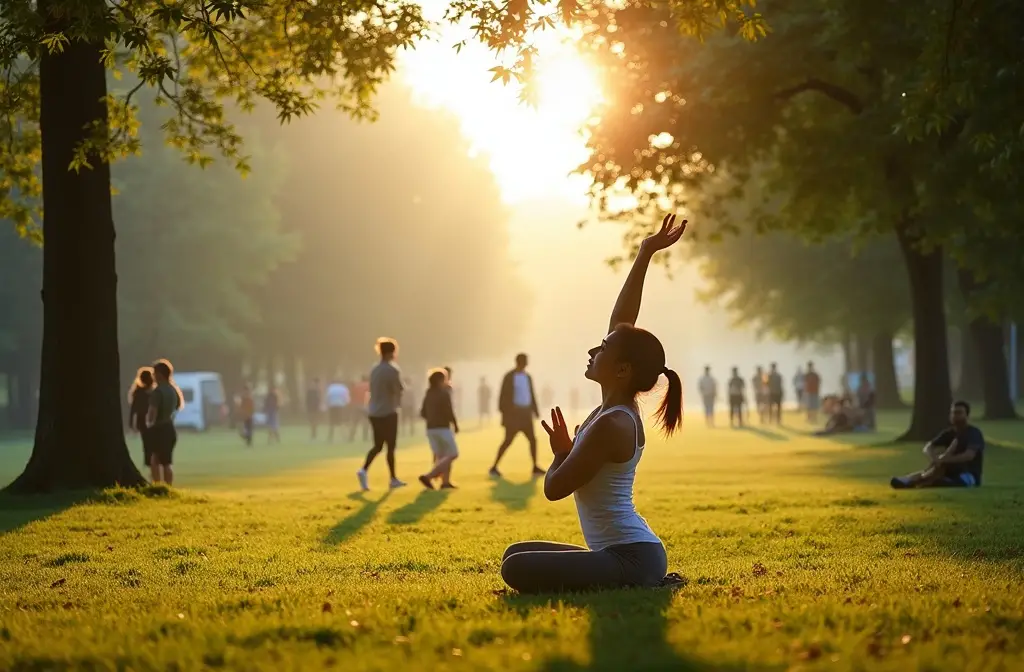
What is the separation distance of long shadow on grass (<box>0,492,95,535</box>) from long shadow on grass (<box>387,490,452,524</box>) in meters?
3.38

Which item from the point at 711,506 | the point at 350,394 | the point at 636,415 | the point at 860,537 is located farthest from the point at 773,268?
the point at 636,415

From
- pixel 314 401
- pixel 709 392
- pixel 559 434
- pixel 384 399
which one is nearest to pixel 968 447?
pixel 384 399

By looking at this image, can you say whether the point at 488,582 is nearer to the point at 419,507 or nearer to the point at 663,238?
the point at 663,238

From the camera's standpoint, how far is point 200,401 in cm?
5900

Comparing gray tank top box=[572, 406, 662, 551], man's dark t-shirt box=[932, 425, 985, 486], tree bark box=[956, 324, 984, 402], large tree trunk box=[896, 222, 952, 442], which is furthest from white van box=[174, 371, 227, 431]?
gray tank top box=[572, 406, 662, 551]

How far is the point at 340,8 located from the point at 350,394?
31752mm

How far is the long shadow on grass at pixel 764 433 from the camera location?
39.9 m

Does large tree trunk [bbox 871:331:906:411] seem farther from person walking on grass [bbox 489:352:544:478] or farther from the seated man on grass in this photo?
the seated man on grass

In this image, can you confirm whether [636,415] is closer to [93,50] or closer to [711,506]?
[711,506]

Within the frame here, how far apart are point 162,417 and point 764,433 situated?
2604cm

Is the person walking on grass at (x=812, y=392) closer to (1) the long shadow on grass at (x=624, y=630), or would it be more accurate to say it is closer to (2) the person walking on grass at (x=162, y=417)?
(2) the person walking on grass at (x=162, y=417)

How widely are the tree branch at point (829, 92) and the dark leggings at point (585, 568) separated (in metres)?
20.2

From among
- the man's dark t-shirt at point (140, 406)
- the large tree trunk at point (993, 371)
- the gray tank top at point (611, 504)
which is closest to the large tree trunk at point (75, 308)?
the man's dark t-shirt at point (140, 406)

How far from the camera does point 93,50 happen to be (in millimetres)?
17547
